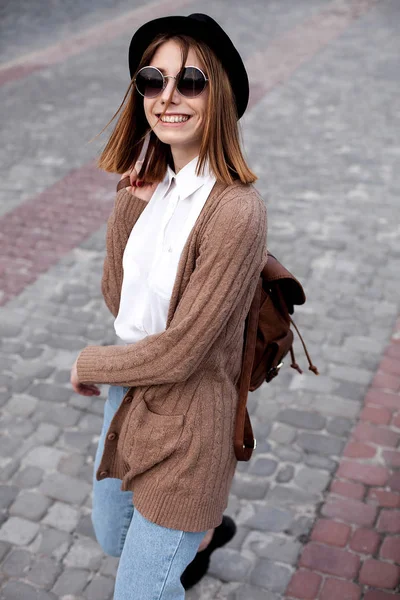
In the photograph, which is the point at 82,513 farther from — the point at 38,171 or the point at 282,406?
the point at 38,171

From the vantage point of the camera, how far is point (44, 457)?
4.38 metres

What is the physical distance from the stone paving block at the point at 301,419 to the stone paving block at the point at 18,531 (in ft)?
5.03

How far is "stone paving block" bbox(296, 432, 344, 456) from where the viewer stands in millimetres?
4418

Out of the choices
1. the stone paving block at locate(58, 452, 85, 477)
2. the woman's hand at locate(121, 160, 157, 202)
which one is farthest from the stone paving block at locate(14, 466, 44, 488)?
the woman's hand at locate(121, 160, 157, 202)

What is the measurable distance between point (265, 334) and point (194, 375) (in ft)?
1.02

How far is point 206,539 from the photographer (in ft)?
11.5

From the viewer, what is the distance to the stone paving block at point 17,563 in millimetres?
3623

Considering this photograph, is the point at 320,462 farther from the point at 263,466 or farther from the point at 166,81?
the point at 166,81

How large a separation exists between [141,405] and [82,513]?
5.55 feet

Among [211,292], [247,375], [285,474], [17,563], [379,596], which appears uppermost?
[211,292]

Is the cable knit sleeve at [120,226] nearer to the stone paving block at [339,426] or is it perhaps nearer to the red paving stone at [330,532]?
the red paving stone at [330,532]

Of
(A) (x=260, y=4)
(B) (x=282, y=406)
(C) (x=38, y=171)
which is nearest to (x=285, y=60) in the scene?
(A) (x=260, y=4)

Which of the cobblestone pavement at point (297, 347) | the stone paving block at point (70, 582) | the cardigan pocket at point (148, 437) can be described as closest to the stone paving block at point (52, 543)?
the cobblestone pavement at point (297, 347)

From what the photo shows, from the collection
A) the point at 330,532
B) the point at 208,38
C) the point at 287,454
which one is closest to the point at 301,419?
the point at 287,454
